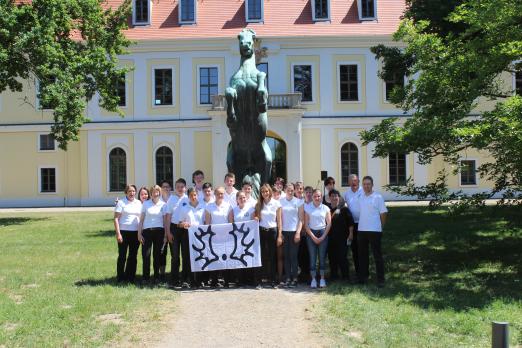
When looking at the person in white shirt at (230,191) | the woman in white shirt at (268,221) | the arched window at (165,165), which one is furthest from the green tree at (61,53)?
the woman in white shirt at (268,221)

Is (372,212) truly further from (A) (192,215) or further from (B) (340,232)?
(A) (192,215)

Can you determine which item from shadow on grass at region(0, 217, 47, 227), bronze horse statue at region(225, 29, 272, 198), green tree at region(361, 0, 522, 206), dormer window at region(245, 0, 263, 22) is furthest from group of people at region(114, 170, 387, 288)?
dormer window at region(245, 0, 263, 22)

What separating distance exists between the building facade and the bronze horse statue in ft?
66.9

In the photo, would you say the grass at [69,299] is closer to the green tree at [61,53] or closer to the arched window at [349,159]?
the green tree at [61,53]

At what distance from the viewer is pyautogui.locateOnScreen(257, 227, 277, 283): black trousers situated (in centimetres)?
873

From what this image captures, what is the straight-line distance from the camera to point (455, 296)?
793 cm

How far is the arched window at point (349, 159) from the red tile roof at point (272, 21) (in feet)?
20.7

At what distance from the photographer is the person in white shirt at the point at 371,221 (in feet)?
28.3

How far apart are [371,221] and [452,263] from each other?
308 cm

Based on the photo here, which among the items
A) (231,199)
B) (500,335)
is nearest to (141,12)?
(231,199)

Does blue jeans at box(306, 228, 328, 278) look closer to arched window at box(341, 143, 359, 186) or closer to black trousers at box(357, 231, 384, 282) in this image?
black trousers at box(357, 231, 384, 282)

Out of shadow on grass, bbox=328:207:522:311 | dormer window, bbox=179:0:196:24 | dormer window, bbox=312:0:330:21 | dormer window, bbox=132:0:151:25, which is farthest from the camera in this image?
dormer window, bbox=132:0:151:25

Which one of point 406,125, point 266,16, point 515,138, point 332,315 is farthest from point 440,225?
point 266,16

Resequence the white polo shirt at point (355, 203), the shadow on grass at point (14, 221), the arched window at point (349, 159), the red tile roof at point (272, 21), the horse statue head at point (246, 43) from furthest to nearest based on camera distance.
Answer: the red tile roof at point (272, 21) → the arched window at point (349, 159) → the shadow on grass at point (14, 221) → the horse statue head at point (246, 43) → the white polo shirt at point (355, 203)
